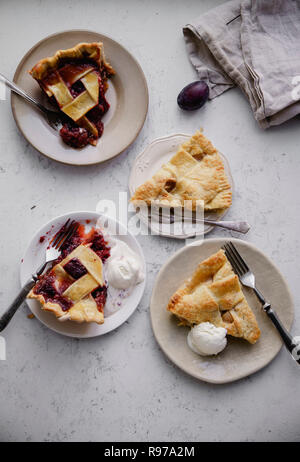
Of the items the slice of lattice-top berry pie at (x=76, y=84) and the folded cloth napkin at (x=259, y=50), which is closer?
the slice of lattice-top berry pie at (x=76, y=84)

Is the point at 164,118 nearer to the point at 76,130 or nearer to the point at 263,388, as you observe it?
the point at 76,130

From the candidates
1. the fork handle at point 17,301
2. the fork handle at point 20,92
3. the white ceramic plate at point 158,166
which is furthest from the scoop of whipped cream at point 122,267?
the fork handle at point 20,92

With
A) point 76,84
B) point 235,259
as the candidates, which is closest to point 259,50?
point 76,84

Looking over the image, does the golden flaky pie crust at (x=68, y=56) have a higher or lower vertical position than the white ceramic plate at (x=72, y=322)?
higher

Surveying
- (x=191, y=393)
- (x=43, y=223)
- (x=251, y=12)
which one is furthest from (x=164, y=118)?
(x=191, y=393)

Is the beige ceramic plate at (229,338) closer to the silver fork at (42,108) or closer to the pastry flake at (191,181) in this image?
the pastry flake at (191,181)
